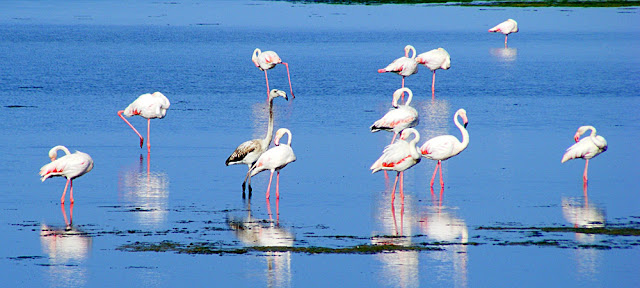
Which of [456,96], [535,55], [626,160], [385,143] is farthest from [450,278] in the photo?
[535,55]

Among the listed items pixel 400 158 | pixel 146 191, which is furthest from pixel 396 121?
pixel 146 191

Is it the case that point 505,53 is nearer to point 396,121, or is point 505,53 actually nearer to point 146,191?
point 396,121

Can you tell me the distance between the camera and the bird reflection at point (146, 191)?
9445 mm

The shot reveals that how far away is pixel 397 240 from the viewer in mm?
8445

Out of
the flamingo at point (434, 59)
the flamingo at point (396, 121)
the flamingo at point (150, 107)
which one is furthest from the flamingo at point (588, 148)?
the flamingo at point (434, 59)

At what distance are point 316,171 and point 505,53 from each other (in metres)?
19.5

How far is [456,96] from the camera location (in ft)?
65.8

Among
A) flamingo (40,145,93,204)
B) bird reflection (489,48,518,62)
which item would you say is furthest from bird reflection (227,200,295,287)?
bird reflection (489,48,518,62)

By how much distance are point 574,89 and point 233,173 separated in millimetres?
11027

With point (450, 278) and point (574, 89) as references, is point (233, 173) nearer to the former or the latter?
point (450, 278)

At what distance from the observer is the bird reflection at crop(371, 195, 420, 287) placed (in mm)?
7312

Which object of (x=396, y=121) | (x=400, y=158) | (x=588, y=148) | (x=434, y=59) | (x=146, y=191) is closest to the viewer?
(x=400, y=158)

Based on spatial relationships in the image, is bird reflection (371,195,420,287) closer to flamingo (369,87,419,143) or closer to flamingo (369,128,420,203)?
flamingo (369,128,420,203)

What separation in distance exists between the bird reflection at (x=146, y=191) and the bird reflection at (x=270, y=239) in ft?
2.53
